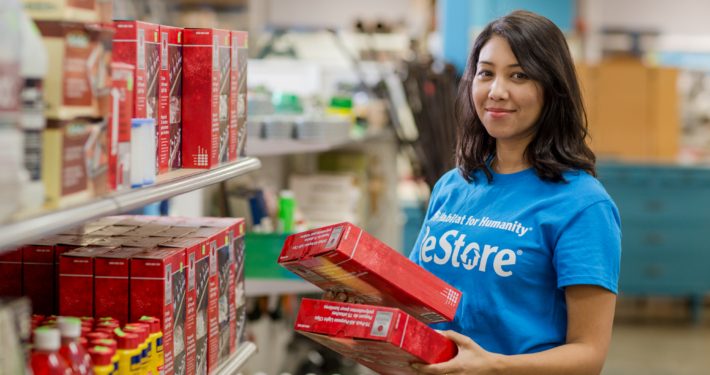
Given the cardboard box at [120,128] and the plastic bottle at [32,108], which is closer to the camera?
the plastic bottle at [32,108]

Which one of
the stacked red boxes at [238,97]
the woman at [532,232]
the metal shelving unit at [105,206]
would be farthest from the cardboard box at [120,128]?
the woman at [532,232]

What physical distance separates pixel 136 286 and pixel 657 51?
938 cm

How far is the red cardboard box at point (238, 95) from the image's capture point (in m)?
2.25

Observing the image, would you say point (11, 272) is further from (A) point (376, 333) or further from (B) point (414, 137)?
(B) point (414, 137)

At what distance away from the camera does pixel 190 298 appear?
1999 mm

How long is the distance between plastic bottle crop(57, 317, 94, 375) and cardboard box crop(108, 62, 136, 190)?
8.7 inches

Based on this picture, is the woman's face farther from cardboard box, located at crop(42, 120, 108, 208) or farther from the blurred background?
cardboard box, located at crop(42, 120, 108, 208)

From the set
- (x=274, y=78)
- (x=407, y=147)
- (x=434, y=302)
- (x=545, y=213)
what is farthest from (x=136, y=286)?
(x=274, y=78)

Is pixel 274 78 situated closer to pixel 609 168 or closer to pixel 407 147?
pixel 407 147

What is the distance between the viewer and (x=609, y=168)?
7.75m

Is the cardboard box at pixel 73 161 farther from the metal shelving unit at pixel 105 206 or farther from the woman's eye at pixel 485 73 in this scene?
the woman's eye at pixel 485 73

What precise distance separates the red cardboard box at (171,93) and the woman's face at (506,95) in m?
0.67

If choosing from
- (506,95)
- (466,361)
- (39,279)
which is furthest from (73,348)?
(506,95)

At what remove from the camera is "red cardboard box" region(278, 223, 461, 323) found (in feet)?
6.12
